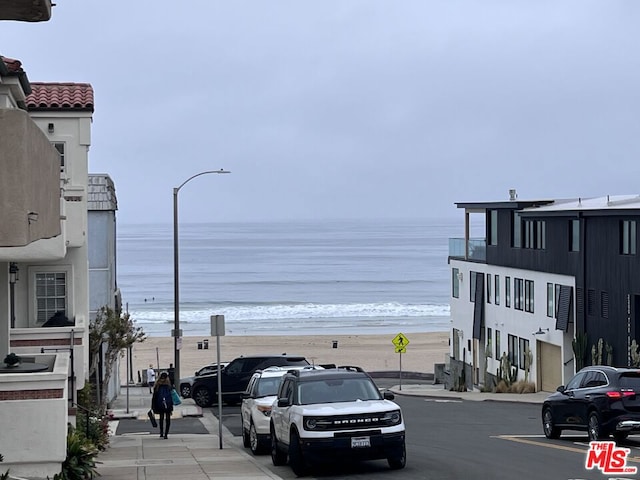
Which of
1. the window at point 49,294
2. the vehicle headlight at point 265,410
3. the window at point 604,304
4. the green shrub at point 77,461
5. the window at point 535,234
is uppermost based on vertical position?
the window at point 535,234

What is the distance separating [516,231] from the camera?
48.6 m

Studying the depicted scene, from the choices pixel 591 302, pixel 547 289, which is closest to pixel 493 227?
pixel 547 289

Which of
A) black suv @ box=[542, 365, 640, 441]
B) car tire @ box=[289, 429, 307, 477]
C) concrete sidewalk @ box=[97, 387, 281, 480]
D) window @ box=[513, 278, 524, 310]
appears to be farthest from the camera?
window @ box=[513, 278, 524, 310]

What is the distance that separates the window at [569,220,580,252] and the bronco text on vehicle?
81.4 feet

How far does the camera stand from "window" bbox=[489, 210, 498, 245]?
51250mm

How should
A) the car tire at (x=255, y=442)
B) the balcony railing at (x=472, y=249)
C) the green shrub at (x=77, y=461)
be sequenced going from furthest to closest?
the balcony railing at (x=472, y=249) < the car tire at (x=255, y=442) < the green shrub at (x=77, y=461)

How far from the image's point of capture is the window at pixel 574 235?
138 ft

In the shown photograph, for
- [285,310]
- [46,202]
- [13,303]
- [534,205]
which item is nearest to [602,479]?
[46,202]

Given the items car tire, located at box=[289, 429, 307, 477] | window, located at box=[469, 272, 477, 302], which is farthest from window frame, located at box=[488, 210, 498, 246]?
car tire, located at box=[289, 429, 307, 477]

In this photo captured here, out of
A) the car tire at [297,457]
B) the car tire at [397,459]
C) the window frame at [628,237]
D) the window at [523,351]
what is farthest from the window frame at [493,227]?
the car tire at [297,457]

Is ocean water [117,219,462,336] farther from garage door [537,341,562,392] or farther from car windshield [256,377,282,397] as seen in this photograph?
car windshield [256,377,282,397]

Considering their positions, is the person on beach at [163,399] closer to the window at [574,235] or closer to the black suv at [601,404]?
the black suv at [601,404]

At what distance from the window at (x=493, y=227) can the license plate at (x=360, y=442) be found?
34441 millimetres

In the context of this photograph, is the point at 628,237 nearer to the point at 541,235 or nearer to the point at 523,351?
the point at 541,235
